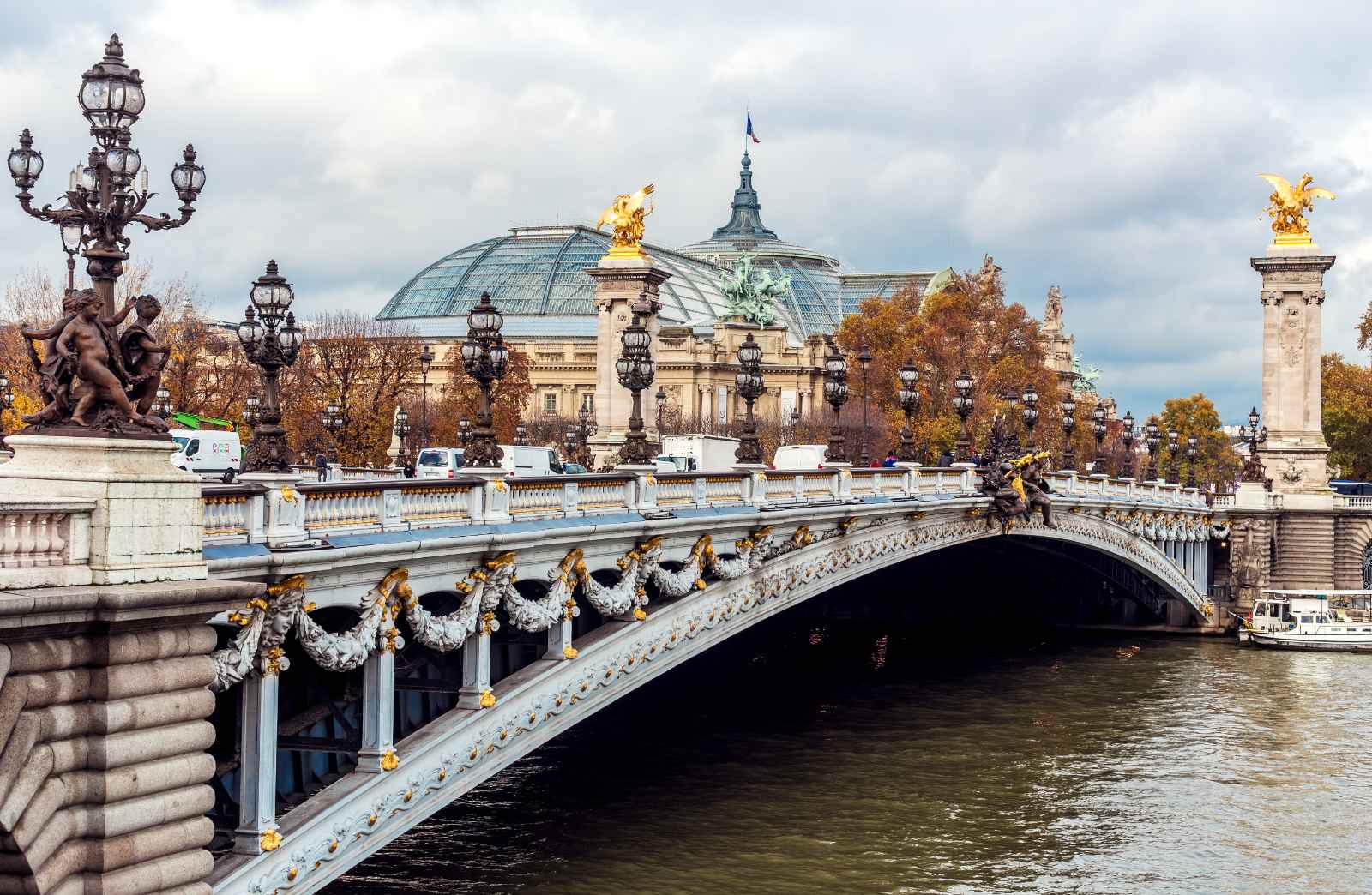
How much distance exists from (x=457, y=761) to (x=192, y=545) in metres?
6.78

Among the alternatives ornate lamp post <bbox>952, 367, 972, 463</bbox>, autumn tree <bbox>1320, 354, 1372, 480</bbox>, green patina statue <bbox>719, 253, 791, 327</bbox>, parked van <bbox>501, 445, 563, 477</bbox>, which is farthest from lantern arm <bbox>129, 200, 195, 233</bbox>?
green patina statue <bbox>719, 253, 791, 327</bbox>

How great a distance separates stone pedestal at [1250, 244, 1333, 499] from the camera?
68.5m

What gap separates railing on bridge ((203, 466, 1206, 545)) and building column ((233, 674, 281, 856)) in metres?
1.45

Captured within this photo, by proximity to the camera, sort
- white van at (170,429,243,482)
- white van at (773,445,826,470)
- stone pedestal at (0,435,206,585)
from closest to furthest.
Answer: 1. stone pedestal at (0,435,206,585)
2. white van at (170,429,243,482)
3. white van at (773,445,826,470)

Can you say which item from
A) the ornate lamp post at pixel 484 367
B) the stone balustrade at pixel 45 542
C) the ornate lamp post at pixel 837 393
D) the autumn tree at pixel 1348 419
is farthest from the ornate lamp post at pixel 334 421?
the autumn tree at pixel 1348 419

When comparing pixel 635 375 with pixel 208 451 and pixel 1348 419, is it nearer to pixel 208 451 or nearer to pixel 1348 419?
pixel 208 451

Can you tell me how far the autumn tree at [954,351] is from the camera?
259 ft

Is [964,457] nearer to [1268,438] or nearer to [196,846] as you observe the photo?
[1268,438]

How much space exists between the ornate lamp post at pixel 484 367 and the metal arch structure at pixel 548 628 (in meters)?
1.70

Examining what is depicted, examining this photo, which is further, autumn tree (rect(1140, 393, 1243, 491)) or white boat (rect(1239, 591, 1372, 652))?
autumn tree (rect(1140, 393, 1243, 491))

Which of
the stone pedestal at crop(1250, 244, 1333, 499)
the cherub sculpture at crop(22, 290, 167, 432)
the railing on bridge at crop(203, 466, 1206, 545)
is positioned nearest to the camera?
the cherub sculpture at crop(22, 290, 167, 432)

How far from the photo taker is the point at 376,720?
1792cm

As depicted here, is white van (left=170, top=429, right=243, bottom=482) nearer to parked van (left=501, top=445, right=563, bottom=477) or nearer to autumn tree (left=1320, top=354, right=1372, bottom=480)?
parked van (left=501, top=445, right=563, bottom=477)

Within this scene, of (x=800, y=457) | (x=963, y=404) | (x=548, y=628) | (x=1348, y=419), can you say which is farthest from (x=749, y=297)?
(x=548, y=628)
